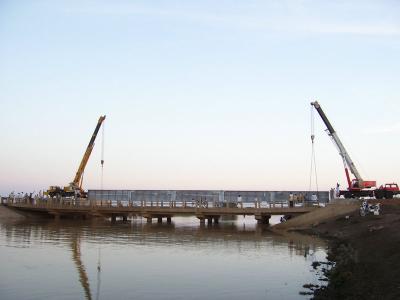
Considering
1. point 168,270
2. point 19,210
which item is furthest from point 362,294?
point 19,210

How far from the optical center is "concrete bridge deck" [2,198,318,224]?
2336 inches

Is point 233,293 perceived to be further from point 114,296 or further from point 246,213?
point 246,213

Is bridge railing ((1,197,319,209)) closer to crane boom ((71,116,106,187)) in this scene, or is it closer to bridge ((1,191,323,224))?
bridge ((1,191,323,224))

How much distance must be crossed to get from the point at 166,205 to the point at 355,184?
88.6ft

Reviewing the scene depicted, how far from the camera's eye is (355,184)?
5834 cm

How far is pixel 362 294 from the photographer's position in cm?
1603

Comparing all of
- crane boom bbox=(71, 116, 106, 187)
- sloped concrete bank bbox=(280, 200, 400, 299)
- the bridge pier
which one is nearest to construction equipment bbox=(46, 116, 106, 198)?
crane boom bbox=(71, 116, 106, 187)

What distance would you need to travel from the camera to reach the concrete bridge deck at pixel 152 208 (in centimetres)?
5934

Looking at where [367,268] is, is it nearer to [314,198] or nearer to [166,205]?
[314,198]

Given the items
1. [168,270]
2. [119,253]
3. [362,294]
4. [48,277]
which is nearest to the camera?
[362,294]

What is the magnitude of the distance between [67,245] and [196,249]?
418 inches

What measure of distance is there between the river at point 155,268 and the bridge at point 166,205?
17363 mm

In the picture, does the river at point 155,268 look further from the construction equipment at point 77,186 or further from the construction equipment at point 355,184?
the construction equipment at point 77,186

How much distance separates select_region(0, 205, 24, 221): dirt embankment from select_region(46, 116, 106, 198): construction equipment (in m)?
8.22
